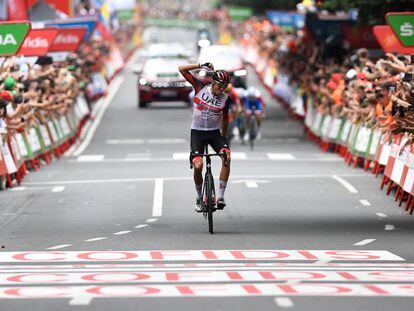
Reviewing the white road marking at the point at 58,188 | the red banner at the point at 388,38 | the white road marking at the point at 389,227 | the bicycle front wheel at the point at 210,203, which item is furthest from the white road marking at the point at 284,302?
the white road marking at the point at 58,188

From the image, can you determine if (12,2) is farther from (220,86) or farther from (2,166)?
(220,86)

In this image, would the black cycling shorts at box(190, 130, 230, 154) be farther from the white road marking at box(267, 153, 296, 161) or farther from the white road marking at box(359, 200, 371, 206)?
the white road marking at box(267, 153, 296, 161)

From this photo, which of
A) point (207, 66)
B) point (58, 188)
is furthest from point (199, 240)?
point (58, 188)

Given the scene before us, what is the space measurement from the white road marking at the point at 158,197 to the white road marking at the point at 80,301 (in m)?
8.67

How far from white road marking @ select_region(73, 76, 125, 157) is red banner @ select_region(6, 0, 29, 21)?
4397 mm

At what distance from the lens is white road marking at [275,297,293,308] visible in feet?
41.1

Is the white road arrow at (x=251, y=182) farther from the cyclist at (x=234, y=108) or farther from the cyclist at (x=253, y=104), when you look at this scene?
the cyclist at (x=253, y=104)

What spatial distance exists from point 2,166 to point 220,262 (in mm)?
10857

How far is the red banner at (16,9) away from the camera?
109 ft

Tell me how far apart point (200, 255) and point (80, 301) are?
390 centimetres

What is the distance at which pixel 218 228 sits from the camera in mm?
19844

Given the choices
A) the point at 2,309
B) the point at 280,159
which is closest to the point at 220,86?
the point at 2,309

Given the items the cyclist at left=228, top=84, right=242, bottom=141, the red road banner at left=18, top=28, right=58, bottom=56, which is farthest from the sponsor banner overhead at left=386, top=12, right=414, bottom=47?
the cyclist at left=228, top=84, right=242, bottom=141

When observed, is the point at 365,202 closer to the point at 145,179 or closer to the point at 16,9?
the point at 145,179
